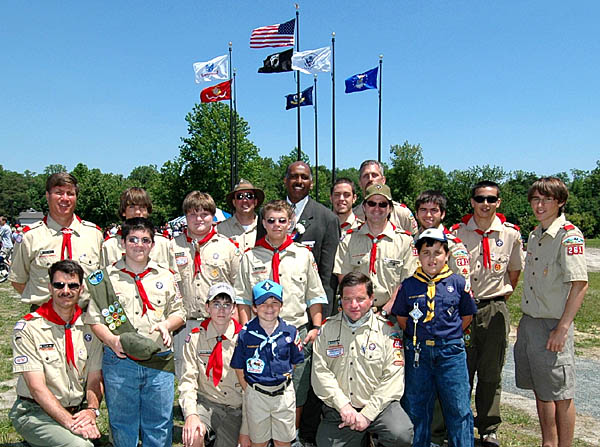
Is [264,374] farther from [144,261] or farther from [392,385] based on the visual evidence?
[144,261]

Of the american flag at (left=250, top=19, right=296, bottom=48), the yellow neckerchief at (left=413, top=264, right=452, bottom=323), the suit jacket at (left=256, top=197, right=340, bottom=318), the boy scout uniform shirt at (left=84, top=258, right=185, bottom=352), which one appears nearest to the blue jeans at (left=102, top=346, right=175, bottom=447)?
the boy scout uniform shirt at (left=84, top=258, right=185, bottom=352)

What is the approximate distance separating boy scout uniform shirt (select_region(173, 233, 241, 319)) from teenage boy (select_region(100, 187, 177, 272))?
12 centimetres

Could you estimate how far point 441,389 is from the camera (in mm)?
4215

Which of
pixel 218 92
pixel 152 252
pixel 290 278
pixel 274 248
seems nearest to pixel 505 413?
pixel 290 278

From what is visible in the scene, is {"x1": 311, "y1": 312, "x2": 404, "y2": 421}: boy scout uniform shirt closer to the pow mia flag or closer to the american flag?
the american flag

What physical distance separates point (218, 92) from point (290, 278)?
21.9 metres

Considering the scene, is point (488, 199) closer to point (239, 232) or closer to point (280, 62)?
point (239, 232)

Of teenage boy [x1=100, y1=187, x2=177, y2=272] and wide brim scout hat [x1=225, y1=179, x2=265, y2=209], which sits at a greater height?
wide brim scout hat [x1=225, y1=179, x2=265, y2=209]

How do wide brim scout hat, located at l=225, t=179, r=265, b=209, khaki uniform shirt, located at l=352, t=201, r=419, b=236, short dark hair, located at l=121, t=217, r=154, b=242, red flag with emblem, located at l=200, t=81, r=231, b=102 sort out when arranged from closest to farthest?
short dark hair, located at l=121, t=217, r=154, b=242, khaki uniform shirt, located at l=352, t=201, r=419, b=236, wide brim scout hat, located at l=225, t=179, r=265, b=209, red flag with emblem, located at l=200, t=81, r=231, b=102

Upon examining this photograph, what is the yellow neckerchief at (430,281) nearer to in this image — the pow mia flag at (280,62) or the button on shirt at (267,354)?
the button on shirt at (267,354)

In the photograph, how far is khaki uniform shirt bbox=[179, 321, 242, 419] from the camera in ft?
13.7

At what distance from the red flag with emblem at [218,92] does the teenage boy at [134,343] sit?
70.6ft

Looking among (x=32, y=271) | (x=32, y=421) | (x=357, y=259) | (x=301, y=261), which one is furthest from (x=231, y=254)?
(x=32, y=421)

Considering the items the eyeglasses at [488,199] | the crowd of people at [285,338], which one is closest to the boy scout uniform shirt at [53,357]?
the crowd of people at [285,338]
